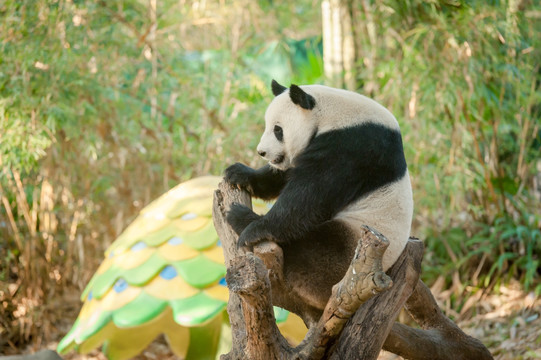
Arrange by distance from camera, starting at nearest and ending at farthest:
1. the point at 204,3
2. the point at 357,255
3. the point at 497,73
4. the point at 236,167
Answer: the point at 357,255 → the point at 236,167 → the point at 497,73 → the point at 204,3

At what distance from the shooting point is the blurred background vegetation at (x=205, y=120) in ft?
12.2

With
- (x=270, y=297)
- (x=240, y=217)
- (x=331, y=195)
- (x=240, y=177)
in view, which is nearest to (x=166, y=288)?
(x=240, y=177)

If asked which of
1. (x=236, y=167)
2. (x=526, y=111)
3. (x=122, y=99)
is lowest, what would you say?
(x=526, y=111)

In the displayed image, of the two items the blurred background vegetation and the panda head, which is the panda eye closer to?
the panda head

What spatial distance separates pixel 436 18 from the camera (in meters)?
3.71

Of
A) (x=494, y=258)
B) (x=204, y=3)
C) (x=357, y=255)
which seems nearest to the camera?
(x=357, y=255)

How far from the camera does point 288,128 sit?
2162 mm

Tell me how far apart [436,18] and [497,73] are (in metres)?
0.64

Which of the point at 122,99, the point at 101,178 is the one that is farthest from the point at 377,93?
the point at 101,178

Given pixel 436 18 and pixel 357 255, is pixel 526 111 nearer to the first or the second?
pixel 436 18

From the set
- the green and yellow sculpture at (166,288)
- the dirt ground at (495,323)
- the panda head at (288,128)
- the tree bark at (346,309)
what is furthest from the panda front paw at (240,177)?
the dirt ground at (495,323)

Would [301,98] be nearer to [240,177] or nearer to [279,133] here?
[279,133]

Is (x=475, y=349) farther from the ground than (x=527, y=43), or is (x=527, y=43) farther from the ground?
(x=527, y=43)

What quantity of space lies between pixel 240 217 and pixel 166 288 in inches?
49.3
